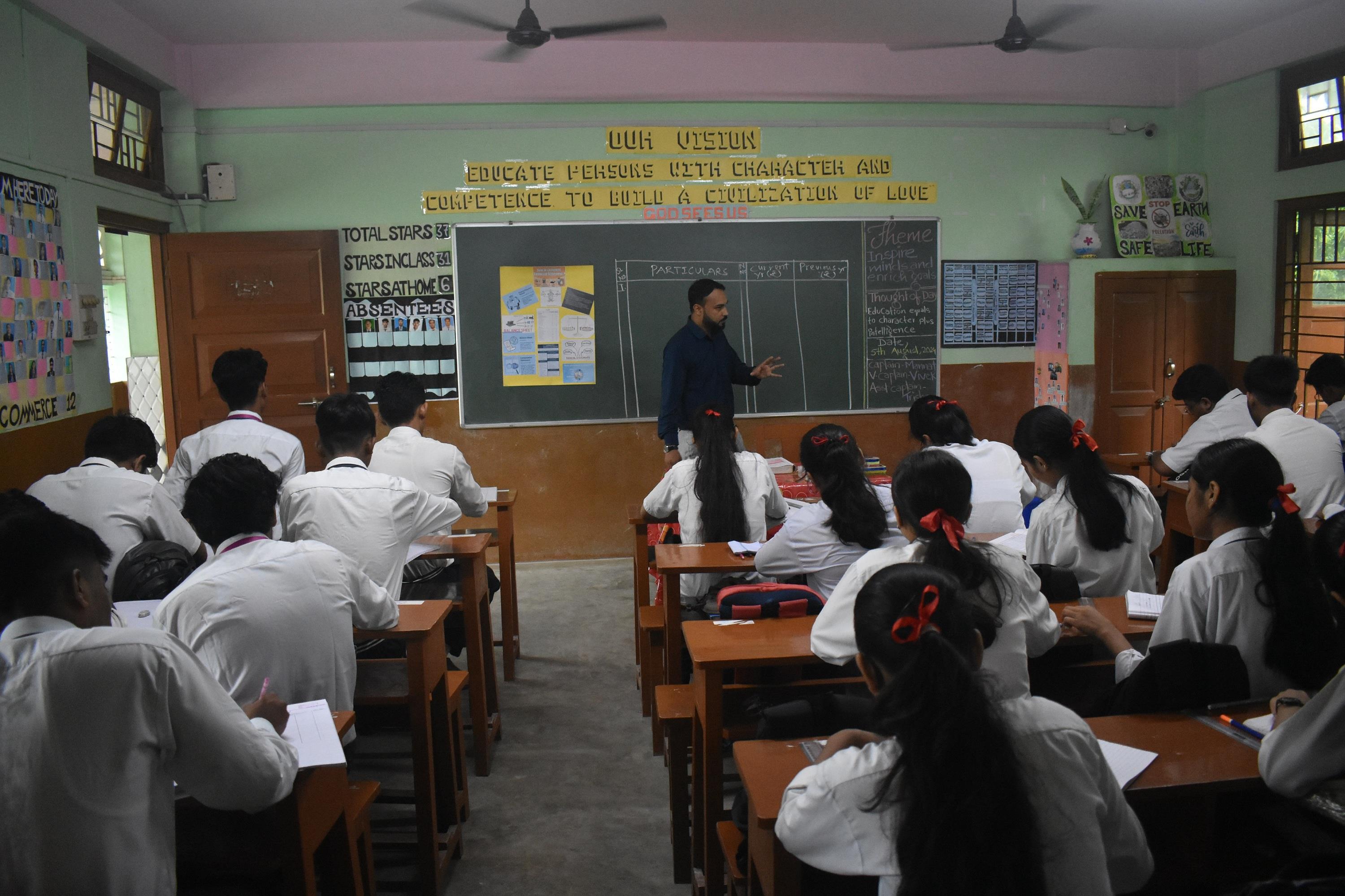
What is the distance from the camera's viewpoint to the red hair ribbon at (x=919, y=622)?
1.26 m

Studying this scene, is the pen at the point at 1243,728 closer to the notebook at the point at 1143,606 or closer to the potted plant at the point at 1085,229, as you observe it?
the notebook at the point at 1143,606

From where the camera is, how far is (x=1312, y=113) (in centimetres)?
536

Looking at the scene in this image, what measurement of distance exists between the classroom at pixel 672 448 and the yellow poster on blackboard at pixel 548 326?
0.02m

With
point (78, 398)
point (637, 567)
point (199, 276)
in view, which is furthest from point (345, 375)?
point (637, 567)

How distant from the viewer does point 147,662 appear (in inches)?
51.3

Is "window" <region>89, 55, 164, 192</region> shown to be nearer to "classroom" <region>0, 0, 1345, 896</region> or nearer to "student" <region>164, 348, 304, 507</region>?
"classroom" <region>0, 0, 1345, 896</region>

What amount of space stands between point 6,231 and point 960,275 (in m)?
4.93

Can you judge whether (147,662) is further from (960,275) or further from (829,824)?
(960,275)

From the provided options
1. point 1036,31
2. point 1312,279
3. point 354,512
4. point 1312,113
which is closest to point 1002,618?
point 354,512

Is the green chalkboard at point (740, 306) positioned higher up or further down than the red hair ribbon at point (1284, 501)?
higher up

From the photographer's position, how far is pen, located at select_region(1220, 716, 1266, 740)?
164cm

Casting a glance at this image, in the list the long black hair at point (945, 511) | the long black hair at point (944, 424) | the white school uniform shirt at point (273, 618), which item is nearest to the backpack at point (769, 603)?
the long black hair at point (945, 511)

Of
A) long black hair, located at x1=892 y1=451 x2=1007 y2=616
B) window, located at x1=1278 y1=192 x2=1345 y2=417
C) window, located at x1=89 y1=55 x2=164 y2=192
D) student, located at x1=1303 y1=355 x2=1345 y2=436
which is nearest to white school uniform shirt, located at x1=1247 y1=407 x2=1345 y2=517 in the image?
student, located at x1=1303 y1=355 x2=1345 y2=436

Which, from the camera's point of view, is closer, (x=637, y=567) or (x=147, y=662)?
(x=147, y=662)
